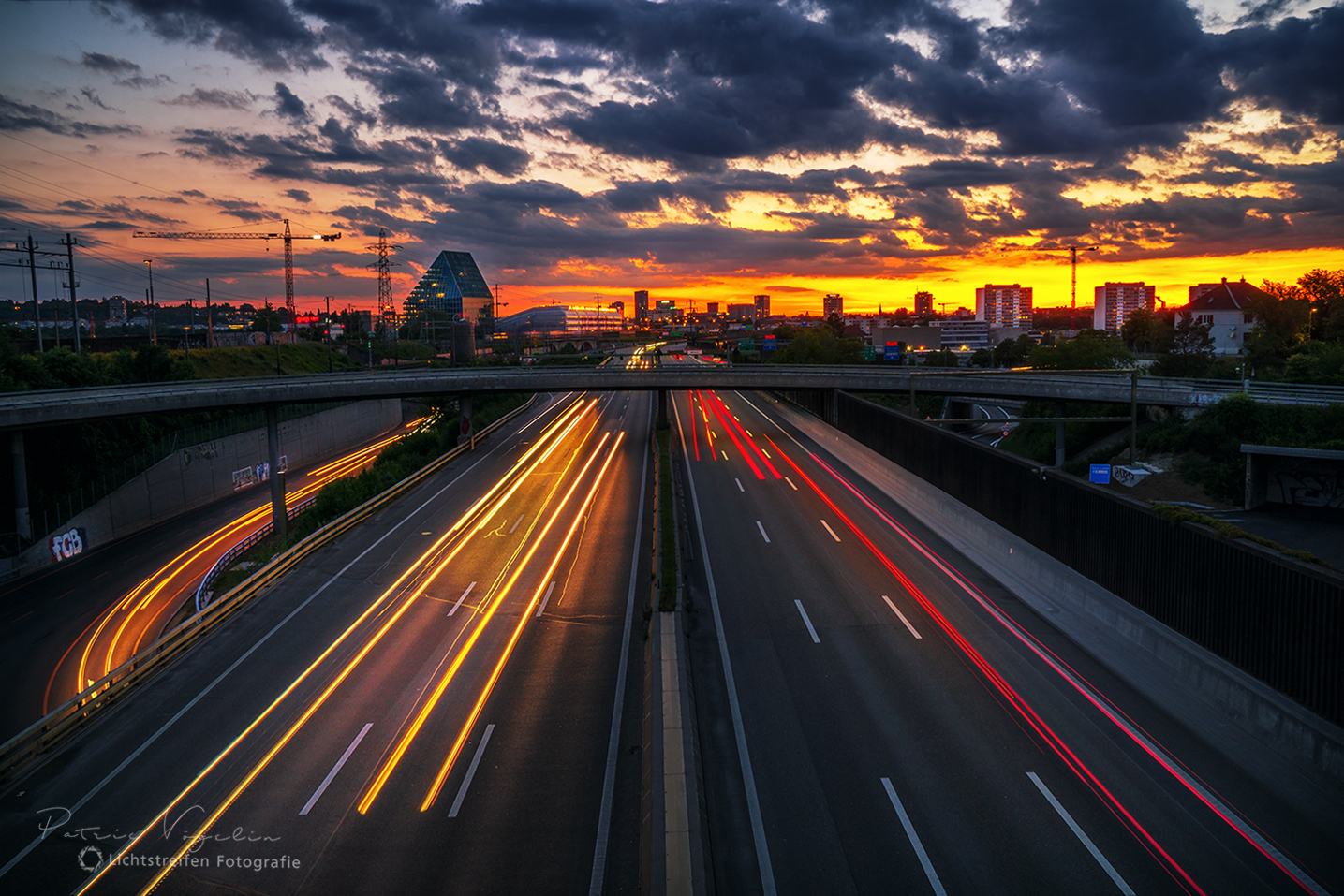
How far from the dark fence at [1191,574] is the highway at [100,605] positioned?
32362 mm

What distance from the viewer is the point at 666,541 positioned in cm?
2573

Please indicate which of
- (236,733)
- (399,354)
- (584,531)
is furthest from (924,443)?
(399,354)

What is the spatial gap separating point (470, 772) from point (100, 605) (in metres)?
29.8

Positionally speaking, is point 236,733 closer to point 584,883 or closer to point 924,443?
point 584,883

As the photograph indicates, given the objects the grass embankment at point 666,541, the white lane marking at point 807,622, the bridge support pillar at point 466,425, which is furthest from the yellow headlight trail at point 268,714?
the bridge support pillar at point 466,425

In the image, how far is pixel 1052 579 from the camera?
21516 mm

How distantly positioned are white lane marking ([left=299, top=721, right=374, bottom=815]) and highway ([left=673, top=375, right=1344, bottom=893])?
7.32 metres

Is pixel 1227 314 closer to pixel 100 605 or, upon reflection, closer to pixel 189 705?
pixel 189 705

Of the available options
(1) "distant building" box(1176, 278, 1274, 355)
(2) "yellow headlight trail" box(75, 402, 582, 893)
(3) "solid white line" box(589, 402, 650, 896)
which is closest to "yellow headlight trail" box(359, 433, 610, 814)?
(2) "yellow headlight trail" box(75, 402, 582, 893)

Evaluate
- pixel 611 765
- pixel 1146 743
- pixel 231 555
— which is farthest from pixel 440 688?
pixel 231 555

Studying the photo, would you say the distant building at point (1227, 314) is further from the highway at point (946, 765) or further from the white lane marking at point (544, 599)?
the white lane marking at point (544, 599)

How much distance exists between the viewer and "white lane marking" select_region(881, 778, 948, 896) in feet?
34.3

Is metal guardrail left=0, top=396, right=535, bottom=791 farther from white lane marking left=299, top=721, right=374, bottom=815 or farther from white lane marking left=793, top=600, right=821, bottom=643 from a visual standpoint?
white lane marking left=793, top=600, right=821, bottom=643

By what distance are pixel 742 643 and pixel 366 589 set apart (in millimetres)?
14167
